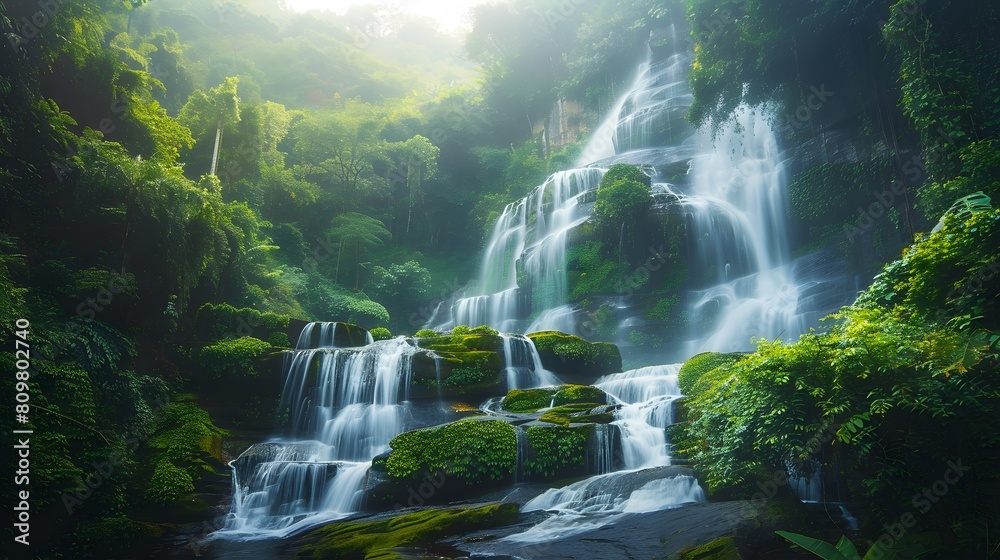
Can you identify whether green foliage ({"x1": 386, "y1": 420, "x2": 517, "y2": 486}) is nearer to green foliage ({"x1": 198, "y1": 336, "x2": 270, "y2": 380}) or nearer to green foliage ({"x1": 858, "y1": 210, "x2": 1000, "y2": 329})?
green foliage ({"x1": 198, "y1": 336, "x2": 270, "y2": 380})

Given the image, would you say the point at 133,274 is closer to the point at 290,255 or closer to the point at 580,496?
the point at 580,496

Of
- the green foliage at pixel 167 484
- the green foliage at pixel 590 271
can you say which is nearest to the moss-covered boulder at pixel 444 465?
the green foliage at pixel 167 484

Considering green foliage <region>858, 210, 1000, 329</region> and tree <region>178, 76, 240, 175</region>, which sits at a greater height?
tree <region>178, 76, 240, 175</region>

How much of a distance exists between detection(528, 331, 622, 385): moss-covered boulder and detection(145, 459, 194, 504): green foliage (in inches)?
349

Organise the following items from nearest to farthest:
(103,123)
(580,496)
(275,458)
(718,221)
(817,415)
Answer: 1. (817,415)
2. (580,496)
3. (275,458)
4. (103,123)
5. (718,221)

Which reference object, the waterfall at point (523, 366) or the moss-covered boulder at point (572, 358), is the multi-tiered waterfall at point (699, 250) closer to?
the moss-covered boulder at point (572, 358)

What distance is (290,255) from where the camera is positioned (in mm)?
26844

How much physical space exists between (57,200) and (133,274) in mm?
2356

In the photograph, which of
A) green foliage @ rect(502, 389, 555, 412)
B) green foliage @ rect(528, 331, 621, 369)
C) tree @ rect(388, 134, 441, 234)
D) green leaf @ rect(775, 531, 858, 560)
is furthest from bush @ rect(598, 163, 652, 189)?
green leaf @ rect(775, 531, 858, 560)

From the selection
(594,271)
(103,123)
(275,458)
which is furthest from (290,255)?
(275,458)

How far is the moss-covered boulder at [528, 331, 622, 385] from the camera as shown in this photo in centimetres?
1533

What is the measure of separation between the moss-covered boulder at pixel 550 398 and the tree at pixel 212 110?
16803 mm

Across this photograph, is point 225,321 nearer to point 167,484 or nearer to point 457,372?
point 167,484

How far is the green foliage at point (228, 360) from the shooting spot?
13391 millimetres
